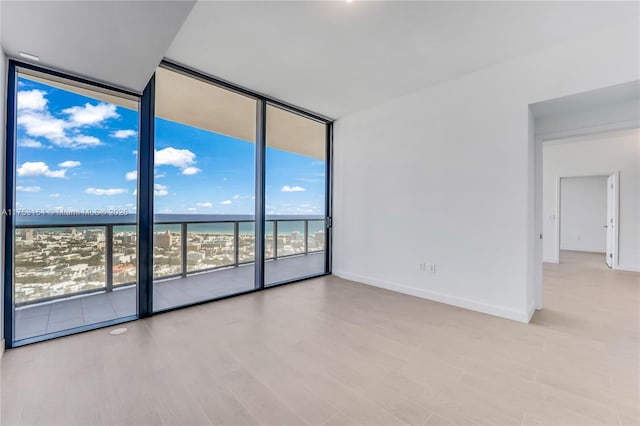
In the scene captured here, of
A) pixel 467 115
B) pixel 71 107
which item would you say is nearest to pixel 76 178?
pixel 71 107

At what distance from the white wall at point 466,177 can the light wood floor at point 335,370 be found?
559mm

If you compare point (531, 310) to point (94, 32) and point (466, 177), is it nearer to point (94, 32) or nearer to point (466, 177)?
point (466, 177)

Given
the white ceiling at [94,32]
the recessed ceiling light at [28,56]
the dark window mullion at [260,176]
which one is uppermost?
the recessed ceiling light at [28,56]

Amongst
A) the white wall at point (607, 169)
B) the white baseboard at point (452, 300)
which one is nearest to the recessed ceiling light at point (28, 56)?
the white baseboard at point (452, 300)

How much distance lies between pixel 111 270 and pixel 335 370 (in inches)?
132

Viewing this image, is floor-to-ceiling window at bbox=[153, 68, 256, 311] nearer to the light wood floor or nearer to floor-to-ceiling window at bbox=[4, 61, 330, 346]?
floor-to-ceiling window at bbox=[4, 61, 330, 346]

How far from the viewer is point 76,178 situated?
2785mm

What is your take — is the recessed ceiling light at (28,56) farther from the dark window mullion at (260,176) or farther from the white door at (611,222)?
the white door at (611,222)

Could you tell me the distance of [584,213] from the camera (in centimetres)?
821

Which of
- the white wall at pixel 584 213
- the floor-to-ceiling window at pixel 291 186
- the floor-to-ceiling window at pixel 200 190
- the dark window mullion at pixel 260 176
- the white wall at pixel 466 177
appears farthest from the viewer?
the white wall at pixel 584 213

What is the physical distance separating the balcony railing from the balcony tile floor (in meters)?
0.14

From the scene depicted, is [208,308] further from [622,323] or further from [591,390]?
[622,323]

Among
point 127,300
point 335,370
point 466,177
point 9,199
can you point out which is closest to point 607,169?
point 466,177

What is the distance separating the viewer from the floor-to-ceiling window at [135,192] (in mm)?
2535
